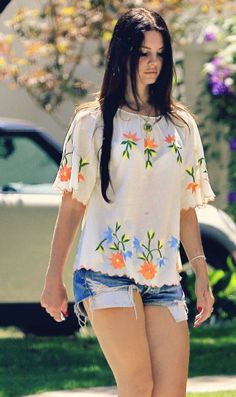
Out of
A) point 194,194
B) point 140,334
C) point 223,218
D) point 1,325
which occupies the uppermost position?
point 194,194

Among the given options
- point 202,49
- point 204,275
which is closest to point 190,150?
point 204,275

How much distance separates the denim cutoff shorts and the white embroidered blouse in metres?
0.03

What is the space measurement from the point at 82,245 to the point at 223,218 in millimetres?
4610

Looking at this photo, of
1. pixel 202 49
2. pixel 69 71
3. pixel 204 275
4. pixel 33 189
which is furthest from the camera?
pixel 69 71

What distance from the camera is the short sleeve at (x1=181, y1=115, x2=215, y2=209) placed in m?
4.56

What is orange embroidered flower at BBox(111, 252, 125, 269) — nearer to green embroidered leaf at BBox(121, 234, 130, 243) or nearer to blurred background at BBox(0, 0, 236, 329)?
green embroidered leaf at BBox(121, 234, 130, 243)

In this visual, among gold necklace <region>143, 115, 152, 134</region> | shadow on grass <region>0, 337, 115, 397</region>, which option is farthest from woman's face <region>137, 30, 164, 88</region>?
shadow on grass <region>0, 337, 115, 397</region>

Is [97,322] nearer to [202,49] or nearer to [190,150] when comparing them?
[190,150]

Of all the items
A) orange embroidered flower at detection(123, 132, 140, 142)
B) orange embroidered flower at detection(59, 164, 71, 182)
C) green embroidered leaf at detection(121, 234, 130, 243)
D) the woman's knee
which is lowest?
the woman's knee

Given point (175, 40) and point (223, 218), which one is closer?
point (223, 218)

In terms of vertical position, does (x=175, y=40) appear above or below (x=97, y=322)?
below

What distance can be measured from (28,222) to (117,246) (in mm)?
4152

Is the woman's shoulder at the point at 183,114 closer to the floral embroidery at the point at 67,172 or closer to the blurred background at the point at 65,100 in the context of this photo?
the floral embroidery at the point at 67,172

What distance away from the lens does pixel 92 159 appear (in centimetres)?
443
